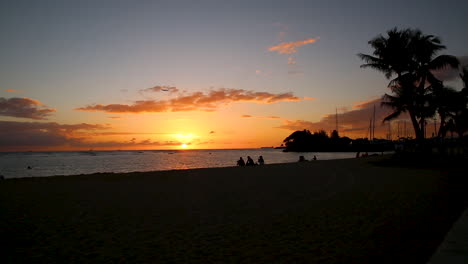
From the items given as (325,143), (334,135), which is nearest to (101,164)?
(325,143)

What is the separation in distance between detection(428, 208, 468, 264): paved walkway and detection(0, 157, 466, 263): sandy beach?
0.66 ft

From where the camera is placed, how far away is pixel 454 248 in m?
4.70

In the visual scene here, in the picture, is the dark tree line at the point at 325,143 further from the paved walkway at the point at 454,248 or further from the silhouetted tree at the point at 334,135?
the paved walkway at the point at 454,248

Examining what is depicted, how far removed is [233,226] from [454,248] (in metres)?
4.23

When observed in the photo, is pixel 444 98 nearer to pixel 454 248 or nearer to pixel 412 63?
pixel 412 63

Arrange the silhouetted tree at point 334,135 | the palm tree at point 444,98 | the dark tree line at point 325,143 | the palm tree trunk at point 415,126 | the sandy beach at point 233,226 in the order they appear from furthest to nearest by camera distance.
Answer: the silhouetted tree at point 334,135 → the dark tree line at point 325,143 → the palm tree at point 444,98 → the palm tree trunk at point 415,126 → the sandy beach at point 233,226

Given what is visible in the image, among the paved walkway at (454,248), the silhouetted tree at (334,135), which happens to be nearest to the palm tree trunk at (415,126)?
the paved walkway at (454,248)

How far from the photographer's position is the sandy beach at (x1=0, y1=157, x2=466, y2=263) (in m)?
4.98

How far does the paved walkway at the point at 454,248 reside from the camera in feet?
13.9

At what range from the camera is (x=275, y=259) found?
4.71 meters

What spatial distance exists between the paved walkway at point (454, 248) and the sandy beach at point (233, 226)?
20 centimetres

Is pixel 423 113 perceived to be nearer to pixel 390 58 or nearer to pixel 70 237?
pixel 390 58

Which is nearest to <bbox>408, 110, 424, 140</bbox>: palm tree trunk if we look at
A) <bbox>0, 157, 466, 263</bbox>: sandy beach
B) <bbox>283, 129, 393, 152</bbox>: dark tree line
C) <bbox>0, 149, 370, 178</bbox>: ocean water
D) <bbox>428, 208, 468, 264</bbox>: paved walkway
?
<bbox>0, 157, 466, 263</bbox>: sandy beach

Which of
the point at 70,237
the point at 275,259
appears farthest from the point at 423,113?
the point at 70,237
